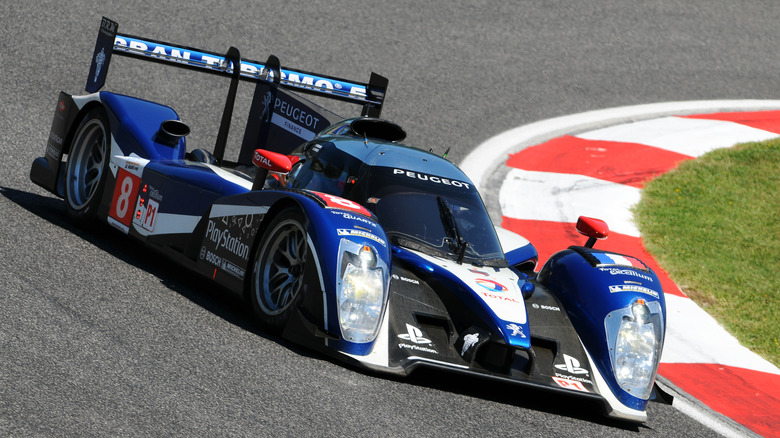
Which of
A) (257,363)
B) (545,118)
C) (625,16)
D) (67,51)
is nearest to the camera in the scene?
(257,363)

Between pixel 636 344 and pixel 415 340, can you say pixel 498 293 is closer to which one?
pixel 415 340

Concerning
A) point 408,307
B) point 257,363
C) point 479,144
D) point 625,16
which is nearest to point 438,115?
point 479,144

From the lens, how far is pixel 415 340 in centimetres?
527

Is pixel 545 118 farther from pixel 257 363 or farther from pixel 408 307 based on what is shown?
pixel 257 363

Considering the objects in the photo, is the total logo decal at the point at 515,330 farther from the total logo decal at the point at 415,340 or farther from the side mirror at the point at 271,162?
the side mirror at the point at 271,162

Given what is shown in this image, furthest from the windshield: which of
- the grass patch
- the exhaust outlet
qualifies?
the grass patch

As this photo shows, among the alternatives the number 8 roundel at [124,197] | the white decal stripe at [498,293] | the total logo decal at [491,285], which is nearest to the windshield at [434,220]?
the white decal stripe at [498,293]

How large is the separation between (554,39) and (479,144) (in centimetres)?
341

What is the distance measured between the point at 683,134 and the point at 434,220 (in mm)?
6403

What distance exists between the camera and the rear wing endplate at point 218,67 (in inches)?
301

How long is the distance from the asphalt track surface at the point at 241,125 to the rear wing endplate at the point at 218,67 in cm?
115

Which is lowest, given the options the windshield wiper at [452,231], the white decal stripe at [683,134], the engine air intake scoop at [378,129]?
the windshield wiper at [452,231]

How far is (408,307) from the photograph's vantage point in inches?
215

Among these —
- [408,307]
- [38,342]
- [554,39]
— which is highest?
[554,39]
